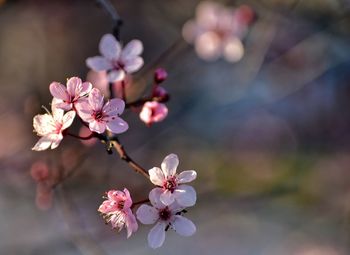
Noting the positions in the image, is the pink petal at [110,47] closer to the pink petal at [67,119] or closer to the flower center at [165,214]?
the pink petal at [67,119]

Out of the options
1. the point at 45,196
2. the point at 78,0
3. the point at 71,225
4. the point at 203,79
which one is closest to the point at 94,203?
the point at 71,225

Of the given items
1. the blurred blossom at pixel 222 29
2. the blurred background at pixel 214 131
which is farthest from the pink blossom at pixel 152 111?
the blurred background at pixel 214 131

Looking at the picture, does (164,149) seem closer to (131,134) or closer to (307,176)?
(131,134)

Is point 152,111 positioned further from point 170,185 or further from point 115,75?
point 170,185

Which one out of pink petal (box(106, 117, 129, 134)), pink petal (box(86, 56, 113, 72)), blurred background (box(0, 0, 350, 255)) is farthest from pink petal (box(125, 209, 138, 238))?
blurred background (box(0, 0, 350, 255))

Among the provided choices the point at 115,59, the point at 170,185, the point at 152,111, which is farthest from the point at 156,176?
the point at 115,59

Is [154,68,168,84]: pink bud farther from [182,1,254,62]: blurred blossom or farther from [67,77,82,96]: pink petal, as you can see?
[182,1,254,62]: blurred blossom
